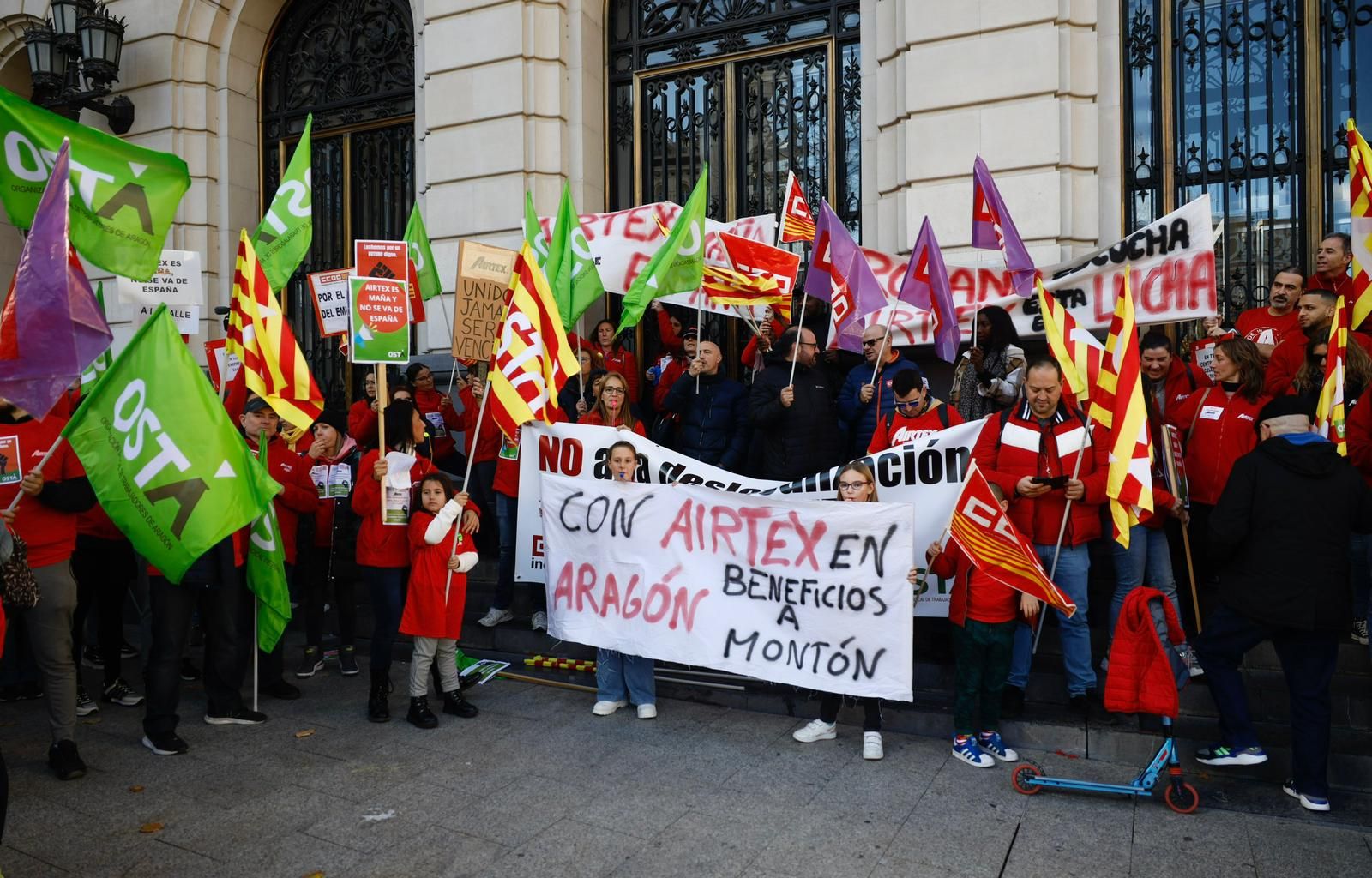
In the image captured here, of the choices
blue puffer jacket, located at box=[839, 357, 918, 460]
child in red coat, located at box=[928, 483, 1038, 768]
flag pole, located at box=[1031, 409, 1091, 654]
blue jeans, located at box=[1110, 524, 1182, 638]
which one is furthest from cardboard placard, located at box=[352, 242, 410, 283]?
blue jeans, located at box=[1110, 524, 1182, 638]

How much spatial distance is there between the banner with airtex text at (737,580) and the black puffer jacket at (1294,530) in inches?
65.2

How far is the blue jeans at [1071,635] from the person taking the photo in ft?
18.9

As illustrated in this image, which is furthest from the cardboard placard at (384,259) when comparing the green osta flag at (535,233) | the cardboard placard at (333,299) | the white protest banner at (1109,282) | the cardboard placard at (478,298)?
the white protest banner at (1109,282)

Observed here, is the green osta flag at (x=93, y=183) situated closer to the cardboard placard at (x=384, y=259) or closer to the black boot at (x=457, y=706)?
the cardboard placard at (x=384, y=259)

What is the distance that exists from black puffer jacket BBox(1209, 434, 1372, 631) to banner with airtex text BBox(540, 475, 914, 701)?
1.66 meters

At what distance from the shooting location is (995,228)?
25.1 feet

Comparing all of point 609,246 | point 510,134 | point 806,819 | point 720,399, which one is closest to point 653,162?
point 510,134

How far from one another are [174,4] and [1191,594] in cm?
1445

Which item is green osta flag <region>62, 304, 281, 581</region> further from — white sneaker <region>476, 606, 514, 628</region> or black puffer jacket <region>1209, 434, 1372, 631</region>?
black puffer jacket <region>1209, 434, 1372, 631</region>

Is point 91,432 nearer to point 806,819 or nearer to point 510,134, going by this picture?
point 806,819

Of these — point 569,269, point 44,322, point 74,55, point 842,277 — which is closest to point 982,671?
point 842,277

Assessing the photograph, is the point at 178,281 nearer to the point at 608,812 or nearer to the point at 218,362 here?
the point at 218,362

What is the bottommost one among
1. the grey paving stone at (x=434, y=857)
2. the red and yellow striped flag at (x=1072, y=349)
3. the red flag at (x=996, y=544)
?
the grey paving stone at (x=434, y=857)

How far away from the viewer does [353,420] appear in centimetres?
881
